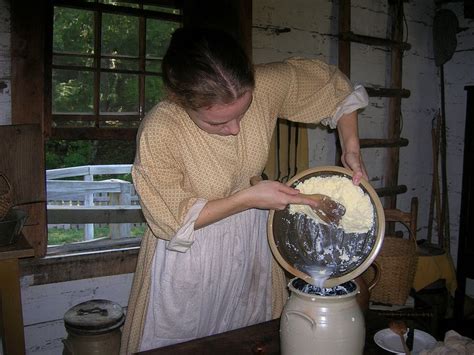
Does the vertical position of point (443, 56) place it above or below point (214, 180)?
above

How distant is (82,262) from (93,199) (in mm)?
1253

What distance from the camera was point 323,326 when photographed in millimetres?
1149

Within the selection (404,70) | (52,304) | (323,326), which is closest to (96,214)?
(52,304)

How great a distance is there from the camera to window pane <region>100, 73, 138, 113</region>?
260 centimetres

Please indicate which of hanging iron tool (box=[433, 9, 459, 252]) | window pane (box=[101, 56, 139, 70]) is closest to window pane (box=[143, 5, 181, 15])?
window pane (box=[101, 56, 139, 70])

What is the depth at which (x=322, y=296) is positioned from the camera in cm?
117

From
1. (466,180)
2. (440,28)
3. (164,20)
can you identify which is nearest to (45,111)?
(164,20)

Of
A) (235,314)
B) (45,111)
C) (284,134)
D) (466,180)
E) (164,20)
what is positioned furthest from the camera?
(466,180)

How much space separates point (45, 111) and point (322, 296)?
1836 mm

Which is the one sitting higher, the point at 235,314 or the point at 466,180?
the point at 466,180

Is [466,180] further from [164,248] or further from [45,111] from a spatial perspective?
[45,111]

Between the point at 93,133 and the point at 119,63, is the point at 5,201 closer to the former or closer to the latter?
the point at 93,133

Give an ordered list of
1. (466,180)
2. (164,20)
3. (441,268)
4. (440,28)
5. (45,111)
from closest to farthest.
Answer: (45,111) → (164,20) → (466,180) → (441,268) → (440,28)

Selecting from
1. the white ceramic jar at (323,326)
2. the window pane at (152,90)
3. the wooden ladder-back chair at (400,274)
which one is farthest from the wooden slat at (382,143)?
the white ceramic jar at (323,326)
